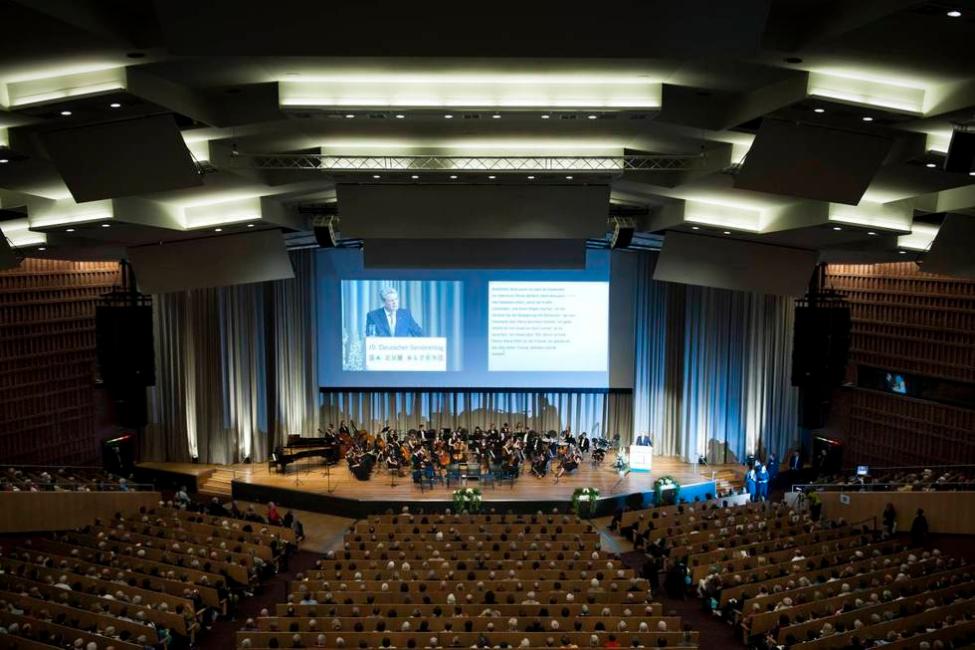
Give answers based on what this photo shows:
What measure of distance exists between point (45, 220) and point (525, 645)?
11118 millimetres

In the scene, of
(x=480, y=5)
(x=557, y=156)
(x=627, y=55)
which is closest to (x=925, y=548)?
(x=557, y=156)

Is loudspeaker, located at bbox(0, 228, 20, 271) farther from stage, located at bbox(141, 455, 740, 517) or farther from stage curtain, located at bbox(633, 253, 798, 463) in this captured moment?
stage curtain, located at bbox(633, 253, 798, 463)

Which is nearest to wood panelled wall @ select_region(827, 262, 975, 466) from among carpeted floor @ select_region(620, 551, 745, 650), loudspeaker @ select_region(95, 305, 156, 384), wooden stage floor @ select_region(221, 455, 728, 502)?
wooden stage floor @ select_region(221, 455, 728, 502)

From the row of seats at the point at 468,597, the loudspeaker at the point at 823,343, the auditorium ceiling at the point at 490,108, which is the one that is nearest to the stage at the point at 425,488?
the row of seats at the point at 468,597

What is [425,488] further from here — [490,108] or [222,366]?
[490,108]

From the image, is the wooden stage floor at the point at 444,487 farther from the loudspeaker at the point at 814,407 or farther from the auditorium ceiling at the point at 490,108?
the auditorium ceiling at the point at 490,108

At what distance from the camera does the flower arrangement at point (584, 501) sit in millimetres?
20172

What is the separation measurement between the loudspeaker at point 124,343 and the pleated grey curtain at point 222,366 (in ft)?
12.4

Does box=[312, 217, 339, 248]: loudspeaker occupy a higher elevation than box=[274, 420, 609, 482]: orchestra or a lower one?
higher

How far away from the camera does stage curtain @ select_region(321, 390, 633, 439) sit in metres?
26.4

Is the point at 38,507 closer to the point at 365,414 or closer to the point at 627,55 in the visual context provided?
the point at 365,414

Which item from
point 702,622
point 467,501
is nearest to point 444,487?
point 467,501

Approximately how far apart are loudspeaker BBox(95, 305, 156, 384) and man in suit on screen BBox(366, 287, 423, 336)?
6.48m

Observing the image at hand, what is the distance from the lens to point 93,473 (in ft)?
72.3
